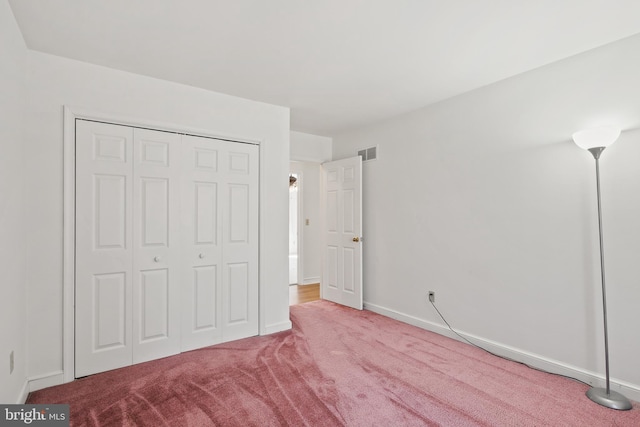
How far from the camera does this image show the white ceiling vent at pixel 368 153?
4.29 meters

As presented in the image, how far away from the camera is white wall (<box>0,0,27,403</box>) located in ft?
5.92

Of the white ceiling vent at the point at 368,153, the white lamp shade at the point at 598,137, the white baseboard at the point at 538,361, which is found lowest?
the white baseboard at the point at 538,361

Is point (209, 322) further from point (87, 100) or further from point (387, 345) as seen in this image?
point (87, 100)

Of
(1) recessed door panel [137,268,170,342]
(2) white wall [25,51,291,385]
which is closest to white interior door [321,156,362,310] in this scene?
(2) white wall [25,51,291,385]

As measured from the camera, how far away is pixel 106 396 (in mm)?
2250

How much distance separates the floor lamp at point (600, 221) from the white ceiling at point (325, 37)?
69cm

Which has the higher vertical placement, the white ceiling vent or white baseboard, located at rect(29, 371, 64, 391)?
the white ceiling vent

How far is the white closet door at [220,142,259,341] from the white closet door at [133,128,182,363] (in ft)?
1.47

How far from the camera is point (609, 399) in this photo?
2166mm

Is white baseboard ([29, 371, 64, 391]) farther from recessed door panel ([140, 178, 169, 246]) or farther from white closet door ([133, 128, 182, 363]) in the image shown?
recessed door panel ([140, 178, 169, 246])

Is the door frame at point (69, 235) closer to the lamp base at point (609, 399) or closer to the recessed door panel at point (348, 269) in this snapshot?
the recessed door panel at point (348, 269)

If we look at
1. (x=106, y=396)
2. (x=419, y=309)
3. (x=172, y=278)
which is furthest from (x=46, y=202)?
(x=419, y=309)

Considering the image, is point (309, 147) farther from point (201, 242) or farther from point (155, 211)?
point (155, 211)

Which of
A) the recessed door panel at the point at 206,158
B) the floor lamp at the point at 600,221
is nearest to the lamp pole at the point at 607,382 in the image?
the floor lamp at the point at 600,221
